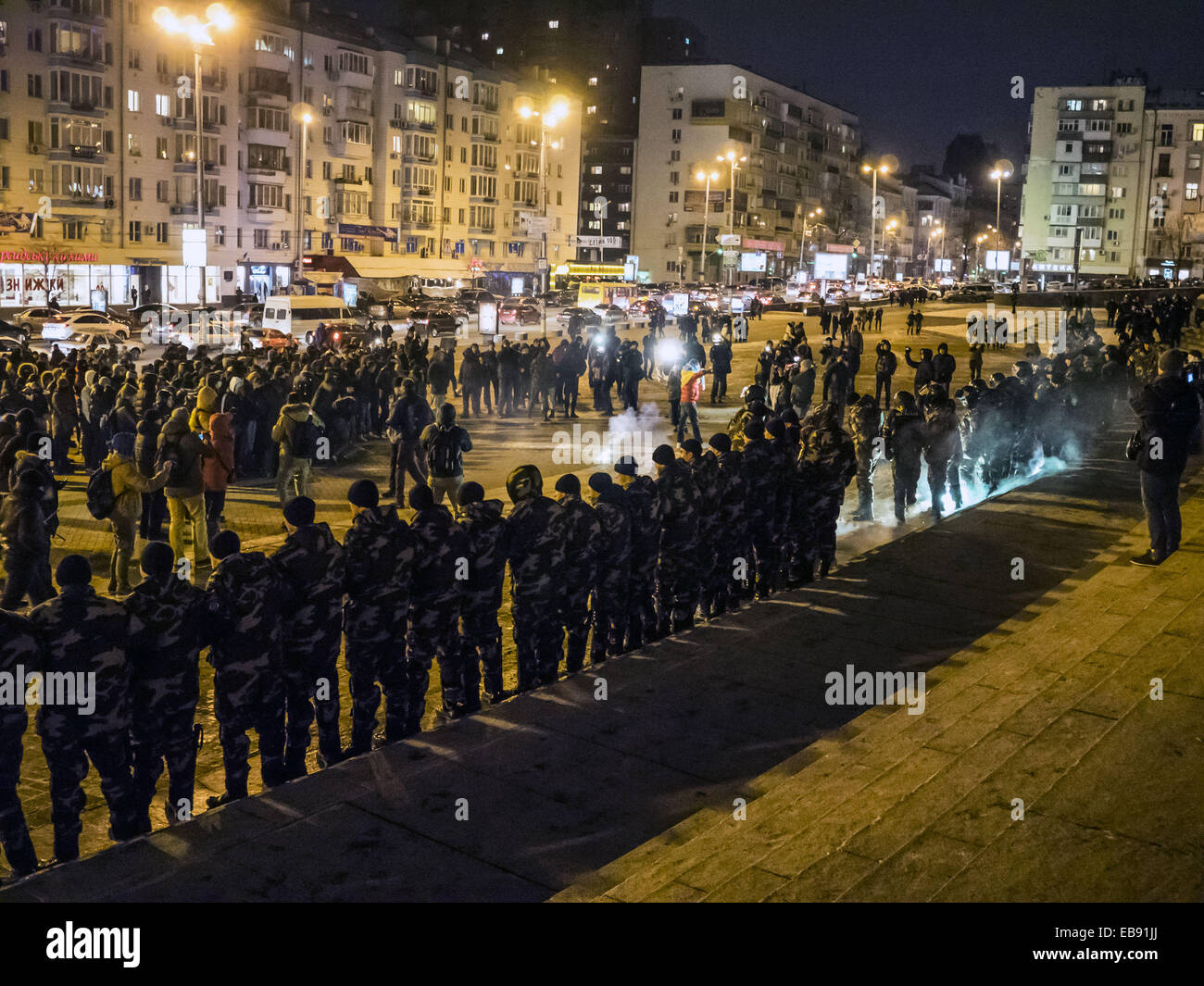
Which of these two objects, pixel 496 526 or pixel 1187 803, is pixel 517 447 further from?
pixel 1187 803

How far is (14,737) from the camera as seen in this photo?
20.6 ft

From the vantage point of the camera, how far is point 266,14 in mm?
63500

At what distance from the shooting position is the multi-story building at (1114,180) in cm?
11231

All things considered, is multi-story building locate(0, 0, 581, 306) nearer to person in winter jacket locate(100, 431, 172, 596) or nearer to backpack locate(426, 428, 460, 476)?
backpack locate(426, 428, 460, 476)

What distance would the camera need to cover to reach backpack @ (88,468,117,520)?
468 inches

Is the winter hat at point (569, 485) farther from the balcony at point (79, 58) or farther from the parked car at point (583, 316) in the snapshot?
the balcony at point (79, 58)

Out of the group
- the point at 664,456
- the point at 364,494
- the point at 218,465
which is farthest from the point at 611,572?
the point at 218,465

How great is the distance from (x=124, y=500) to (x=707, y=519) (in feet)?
19.1

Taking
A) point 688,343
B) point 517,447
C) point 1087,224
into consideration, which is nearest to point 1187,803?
point 517,447

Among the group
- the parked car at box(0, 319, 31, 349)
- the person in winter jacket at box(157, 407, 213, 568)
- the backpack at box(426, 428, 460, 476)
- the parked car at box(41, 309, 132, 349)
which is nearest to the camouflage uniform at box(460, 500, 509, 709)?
the person in winter jacket at box(157, 407, 213, 568)

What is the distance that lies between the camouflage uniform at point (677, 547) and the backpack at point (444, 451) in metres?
4.19

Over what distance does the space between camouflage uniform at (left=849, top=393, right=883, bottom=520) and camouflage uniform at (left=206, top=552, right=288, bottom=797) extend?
9185 mm

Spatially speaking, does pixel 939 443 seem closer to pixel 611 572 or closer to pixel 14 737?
pixel 611 572

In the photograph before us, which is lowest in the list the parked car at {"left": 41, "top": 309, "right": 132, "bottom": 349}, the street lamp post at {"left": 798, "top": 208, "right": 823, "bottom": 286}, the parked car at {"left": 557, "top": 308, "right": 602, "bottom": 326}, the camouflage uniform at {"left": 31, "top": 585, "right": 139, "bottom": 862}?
the camouflage uniform at {"left": 31, "top": 585, "right": 139, "bottom": 862}
